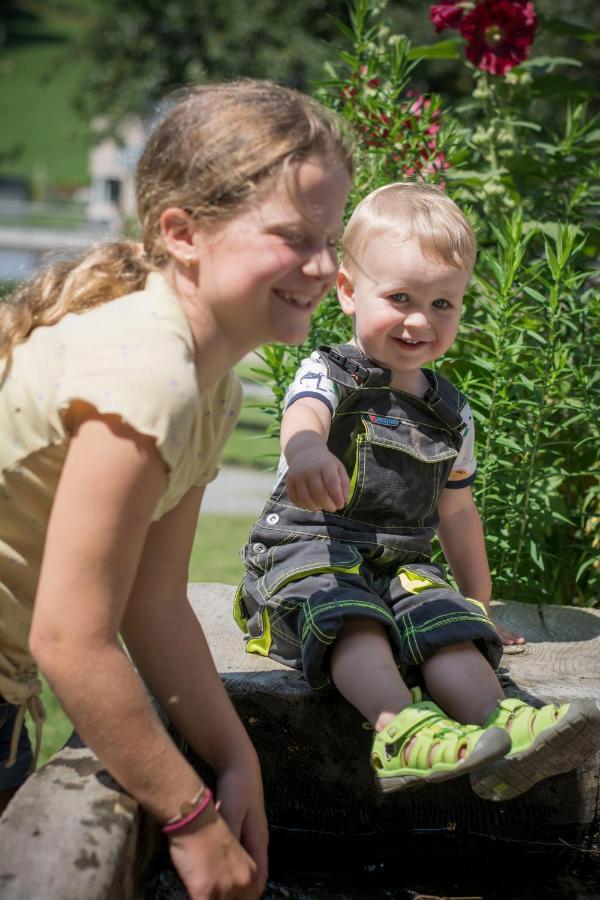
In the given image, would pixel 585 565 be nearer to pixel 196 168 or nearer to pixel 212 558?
pixel 196 168

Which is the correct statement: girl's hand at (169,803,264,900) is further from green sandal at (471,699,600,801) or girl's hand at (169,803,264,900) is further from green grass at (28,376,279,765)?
green grass at (28,376,279,765)

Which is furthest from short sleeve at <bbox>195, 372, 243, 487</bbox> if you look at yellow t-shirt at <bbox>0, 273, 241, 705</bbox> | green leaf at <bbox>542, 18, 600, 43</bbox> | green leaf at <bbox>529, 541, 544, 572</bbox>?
green leaf at <bbox>542, 18, 600, 43</bbox>

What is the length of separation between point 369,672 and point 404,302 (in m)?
0.83

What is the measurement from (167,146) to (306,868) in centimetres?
132

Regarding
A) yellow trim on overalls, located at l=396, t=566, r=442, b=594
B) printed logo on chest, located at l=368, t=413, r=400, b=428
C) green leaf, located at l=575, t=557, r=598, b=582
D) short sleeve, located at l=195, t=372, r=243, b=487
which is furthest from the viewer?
green leaf, located at l=575, t=557, r=598, b=582

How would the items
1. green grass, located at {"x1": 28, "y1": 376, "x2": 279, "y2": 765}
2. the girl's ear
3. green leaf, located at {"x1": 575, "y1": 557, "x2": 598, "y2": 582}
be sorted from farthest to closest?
green grass, located at {"x1": 28, "y1": 376, "x2": 279, "y2": 765} < green leaf, located at {"x1": 575, "y1": 557, "x2": 598, "y2": 582} < the girl's ear

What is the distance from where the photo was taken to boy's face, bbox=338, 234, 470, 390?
2.28m

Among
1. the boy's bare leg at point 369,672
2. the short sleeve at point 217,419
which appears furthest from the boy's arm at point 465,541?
the short sleeve at point 217,419

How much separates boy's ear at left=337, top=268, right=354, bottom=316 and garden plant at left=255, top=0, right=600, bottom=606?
1.61ft

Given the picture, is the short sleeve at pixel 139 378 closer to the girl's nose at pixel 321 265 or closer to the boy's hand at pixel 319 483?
the girl's nose at pixel 321 265

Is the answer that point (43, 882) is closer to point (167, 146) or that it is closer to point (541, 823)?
point (167, 146)

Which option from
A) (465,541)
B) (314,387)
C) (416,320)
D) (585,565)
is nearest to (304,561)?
(314,387)

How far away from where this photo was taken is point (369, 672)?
6.44 ft

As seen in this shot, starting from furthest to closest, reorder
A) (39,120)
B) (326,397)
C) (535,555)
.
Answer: (39,120)
(535,555)
(326,397)
